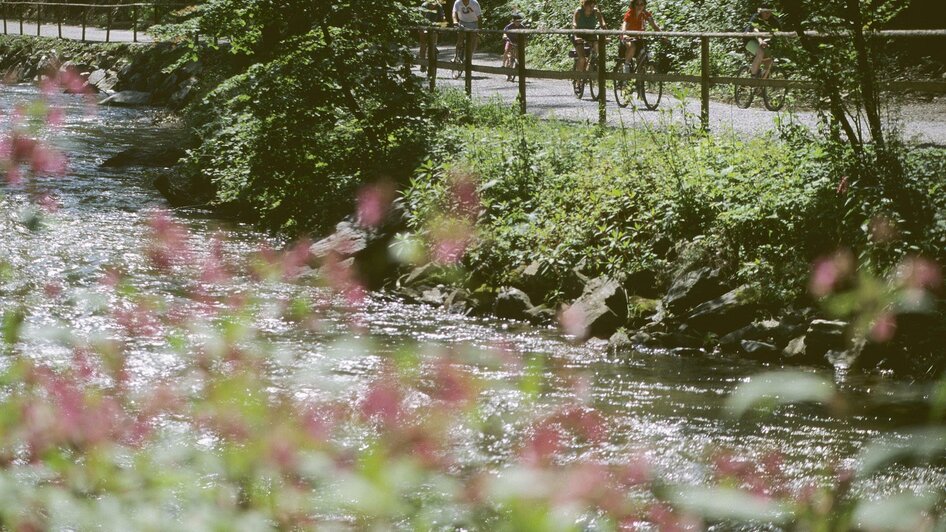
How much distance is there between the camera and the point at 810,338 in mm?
9016

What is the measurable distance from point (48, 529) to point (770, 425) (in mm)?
5021

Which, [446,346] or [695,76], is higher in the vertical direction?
[695,76]

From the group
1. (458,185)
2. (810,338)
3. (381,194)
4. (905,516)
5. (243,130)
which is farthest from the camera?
(243,130)

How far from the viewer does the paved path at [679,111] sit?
40.7ft

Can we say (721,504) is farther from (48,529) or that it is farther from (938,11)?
(938,11)

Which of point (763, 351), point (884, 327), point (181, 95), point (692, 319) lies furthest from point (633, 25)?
point (181, 95)

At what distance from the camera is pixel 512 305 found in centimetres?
1066

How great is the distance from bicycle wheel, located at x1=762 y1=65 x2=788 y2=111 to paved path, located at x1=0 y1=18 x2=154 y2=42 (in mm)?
23326

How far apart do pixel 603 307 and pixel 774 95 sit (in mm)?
5817

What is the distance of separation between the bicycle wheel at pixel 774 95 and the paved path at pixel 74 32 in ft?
76.5

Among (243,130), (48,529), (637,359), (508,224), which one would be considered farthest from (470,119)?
(48,529)

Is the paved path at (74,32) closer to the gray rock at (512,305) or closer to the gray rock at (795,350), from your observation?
the gray rock at (512,305)

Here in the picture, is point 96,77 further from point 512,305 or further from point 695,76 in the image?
point 512,305

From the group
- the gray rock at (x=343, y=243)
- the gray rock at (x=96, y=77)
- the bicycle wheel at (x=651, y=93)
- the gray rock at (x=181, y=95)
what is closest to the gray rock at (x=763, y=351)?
the gray rock at (x=343, y=243)
